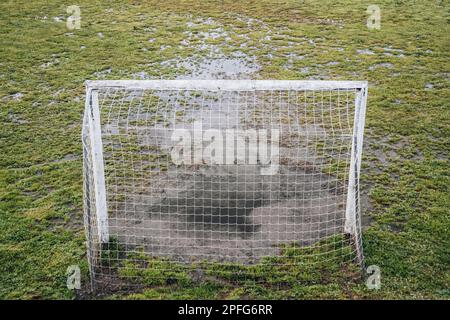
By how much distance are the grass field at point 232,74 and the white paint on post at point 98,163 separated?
41cm

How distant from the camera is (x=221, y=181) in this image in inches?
294

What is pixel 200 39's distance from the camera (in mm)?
13336

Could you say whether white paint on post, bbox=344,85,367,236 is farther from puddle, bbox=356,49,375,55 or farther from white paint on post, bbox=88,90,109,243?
puddle, bbox=356,49,375,55

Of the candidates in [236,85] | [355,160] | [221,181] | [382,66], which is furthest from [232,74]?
[355,160]

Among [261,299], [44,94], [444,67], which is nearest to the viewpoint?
[261,299]

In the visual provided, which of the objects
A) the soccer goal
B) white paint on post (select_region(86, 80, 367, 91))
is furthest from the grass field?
white paint on post (select_region(86, 80, 367, 91))

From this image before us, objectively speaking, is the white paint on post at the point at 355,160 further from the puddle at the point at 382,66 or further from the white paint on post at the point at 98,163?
the puddle at the point at 382,66

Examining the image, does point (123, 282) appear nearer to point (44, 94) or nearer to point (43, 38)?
point (44, 94)

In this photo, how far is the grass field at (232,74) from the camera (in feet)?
19.3

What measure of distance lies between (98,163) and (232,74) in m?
5.95

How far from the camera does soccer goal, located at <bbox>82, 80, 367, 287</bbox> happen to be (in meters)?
5.88

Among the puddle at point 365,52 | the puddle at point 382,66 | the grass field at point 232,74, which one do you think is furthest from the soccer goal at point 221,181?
the puddle at point 365,52

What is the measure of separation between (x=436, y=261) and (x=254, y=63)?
23.4 ft

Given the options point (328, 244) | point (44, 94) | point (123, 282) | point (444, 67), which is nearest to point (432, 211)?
point (328, 244)
